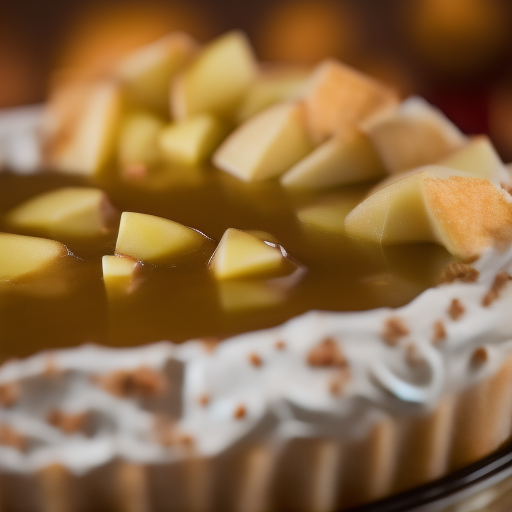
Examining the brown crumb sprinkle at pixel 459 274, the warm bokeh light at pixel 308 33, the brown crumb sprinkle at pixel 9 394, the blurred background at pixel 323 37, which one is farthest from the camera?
the warm bokeh light at pixel 308 33

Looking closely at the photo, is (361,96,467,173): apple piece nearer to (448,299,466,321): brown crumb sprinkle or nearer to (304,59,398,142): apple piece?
(304,59,398,142): apple piece

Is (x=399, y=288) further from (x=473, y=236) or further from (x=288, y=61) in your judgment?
(x=288, y=61)

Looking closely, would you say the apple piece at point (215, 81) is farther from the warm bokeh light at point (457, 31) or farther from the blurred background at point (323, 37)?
the warm bokeh light at point (457, 31)

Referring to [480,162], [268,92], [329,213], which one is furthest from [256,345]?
[268,92]

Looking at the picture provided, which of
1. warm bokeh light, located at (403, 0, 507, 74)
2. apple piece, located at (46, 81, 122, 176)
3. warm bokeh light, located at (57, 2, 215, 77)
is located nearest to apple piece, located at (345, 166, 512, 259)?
apple piece, located at (46, 81, 122, 176)

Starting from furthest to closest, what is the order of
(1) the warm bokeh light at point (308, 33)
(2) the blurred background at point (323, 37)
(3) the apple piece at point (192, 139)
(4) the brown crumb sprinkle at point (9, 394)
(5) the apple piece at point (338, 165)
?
(1) the warm bokeh light at point (308, 33)
(2) the blurred background at point (323, 37)
(3) the apple piece at point (192, 139)
(5) the apple piece at point (338, 165)
(4) the brown crumb sprinkle at point (9, 394)

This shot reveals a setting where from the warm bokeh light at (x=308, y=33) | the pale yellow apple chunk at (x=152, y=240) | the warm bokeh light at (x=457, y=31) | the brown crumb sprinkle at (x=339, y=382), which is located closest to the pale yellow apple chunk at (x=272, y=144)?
the pale yellow apple chunk at (x=152, y=240)
